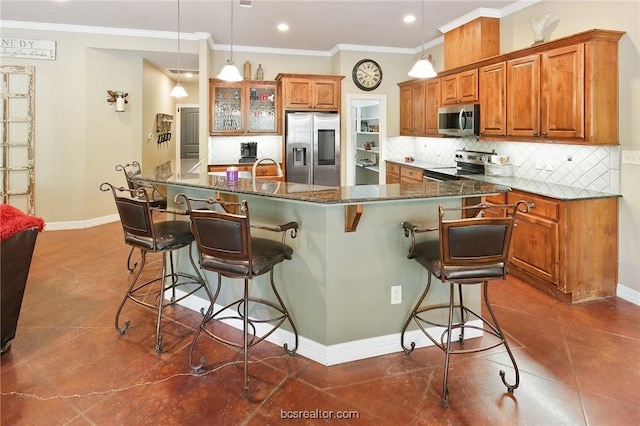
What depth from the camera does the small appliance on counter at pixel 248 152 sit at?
22.2 ft

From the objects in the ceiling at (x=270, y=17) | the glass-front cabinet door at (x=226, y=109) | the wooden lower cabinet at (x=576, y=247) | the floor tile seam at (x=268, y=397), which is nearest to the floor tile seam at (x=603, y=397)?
the wooden lower cabinet at (x=576, y=247)

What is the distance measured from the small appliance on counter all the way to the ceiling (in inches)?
58.8

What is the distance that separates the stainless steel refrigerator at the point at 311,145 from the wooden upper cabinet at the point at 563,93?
3.31 meters

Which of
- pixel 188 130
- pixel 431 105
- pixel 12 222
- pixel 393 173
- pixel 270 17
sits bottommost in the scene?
pixel 12 222

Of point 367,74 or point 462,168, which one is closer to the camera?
point 462,168

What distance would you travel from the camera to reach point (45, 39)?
18.4 feet

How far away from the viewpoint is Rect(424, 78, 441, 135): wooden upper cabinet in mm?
5692

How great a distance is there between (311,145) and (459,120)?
2.33 meters

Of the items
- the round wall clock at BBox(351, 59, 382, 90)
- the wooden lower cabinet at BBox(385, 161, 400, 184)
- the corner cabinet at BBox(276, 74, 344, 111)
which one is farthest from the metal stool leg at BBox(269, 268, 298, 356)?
the round wall clock at BBox(351, 59, 382, 90)

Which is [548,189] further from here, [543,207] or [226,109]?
[226,109]

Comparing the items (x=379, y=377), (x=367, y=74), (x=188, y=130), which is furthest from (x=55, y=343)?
(x=188, y=130)

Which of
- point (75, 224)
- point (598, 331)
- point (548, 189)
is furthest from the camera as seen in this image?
point (75, 224)

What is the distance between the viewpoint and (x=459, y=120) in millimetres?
5012

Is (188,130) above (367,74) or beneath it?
beneath
